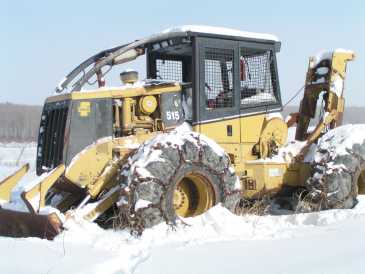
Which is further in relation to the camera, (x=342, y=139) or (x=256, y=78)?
(x=256, y=78)

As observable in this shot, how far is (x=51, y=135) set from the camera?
277 inches

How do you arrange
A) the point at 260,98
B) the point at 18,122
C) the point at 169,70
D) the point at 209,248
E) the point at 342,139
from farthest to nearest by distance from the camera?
the point at 18,122
the point at 169,70
the point at 260,98
the point at 342,139
the point at 209,248

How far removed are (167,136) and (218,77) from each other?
6.01 ft

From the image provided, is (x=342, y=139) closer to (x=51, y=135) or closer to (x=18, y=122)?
(x=51, y=135)

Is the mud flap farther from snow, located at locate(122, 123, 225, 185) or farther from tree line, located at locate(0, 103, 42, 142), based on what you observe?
tree line, located at locate(0, 103, 42, 142)

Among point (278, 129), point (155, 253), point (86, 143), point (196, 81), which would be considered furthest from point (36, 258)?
point (278, 129)

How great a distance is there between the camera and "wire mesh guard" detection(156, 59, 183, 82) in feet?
28.0

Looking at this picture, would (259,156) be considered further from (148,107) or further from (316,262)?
(316,262)

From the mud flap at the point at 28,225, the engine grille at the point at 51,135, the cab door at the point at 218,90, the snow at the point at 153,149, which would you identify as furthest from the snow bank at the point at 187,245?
the cab door at the point at 218,90

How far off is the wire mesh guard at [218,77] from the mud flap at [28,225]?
286cm

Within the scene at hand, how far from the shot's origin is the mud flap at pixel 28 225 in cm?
584

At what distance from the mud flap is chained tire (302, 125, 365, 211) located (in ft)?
11.5

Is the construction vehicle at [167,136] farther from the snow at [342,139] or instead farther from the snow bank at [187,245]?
the snow at [342,139]

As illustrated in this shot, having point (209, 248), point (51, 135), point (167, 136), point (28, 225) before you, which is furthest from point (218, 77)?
point (209, 248)
